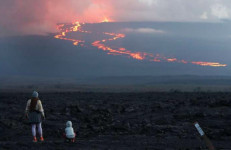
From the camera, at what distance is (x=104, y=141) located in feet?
50.9

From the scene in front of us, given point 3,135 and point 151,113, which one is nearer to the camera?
point 3,135

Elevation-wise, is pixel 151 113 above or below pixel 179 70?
below

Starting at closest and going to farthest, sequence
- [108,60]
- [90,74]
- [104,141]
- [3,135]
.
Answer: [104,141], [3,135], [90,74], [108,60]

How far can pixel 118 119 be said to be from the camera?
23.1m

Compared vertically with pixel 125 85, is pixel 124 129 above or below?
below

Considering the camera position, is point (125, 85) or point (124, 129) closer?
point (124, 129)

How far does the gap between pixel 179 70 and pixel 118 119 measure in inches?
6599

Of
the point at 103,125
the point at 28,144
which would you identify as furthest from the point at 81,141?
the point at 103,125

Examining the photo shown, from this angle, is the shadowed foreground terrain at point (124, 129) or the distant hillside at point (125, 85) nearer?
the shadowed foreground terrain at point (124, 129)

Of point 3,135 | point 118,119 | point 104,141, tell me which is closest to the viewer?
point 104,141

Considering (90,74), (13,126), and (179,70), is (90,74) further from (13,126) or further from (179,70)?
(13,126)

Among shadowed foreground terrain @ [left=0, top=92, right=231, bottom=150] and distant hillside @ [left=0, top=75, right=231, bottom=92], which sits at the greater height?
distant hillside @ [left=0, top=75, right=231, bottom=92]

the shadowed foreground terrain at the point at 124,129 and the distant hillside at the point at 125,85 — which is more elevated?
the distant hillside at the point at 125,85

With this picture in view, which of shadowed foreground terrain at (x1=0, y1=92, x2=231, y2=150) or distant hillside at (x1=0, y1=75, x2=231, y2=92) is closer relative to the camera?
shadowed foreground terrain at (x1=0, y1=92, x2=231, y2=150)
